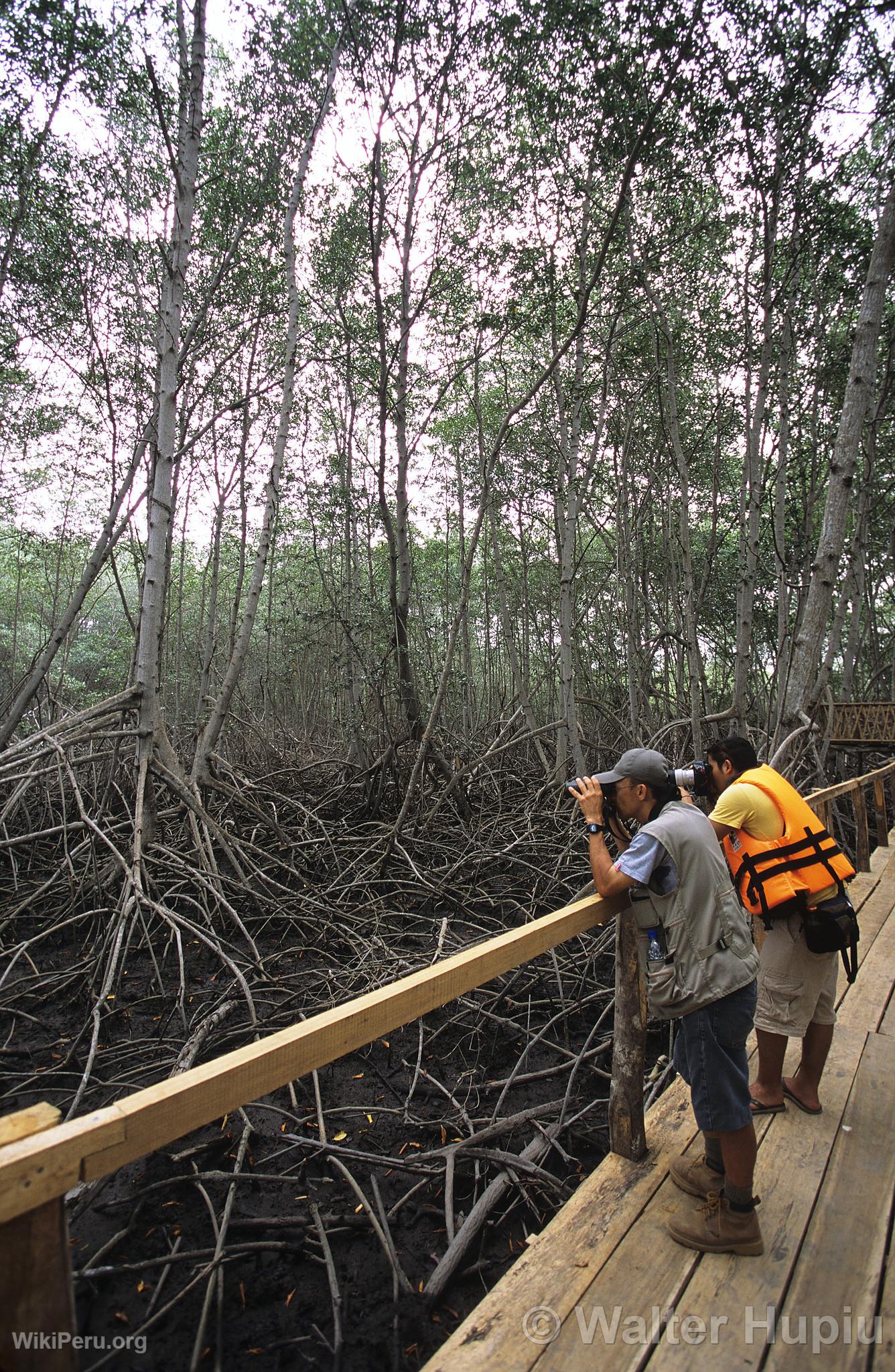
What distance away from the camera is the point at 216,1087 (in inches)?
34.6

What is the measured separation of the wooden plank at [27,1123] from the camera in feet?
2.33

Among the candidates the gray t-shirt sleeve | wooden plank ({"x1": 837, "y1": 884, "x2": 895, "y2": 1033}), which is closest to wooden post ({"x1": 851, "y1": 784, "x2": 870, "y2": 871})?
wooden plank ({"x1": 837, "y1": 884, "x2": 895, "y2": 1033})

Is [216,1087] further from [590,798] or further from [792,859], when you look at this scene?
[792,859]

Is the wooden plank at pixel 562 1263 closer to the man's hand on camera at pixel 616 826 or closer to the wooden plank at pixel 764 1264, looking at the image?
the wooden plank at pixel 764 1264

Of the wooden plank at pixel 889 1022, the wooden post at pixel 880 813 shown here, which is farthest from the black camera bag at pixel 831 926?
the wooden post at pixel 880 813

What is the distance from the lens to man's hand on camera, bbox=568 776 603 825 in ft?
5.00

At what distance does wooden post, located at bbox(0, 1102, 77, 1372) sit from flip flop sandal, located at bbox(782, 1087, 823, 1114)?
1.83 m

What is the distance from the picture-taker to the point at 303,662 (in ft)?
42.0

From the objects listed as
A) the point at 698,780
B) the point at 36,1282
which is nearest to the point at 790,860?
the point at 698,780

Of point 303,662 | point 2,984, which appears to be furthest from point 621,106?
point 303,662

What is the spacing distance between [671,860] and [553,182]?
21.2 ft

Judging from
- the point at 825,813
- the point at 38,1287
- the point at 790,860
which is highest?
the point at 790,860

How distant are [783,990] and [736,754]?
0.67 meters

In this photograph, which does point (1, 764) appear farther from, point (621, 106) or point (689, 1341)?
point (621, 106)
